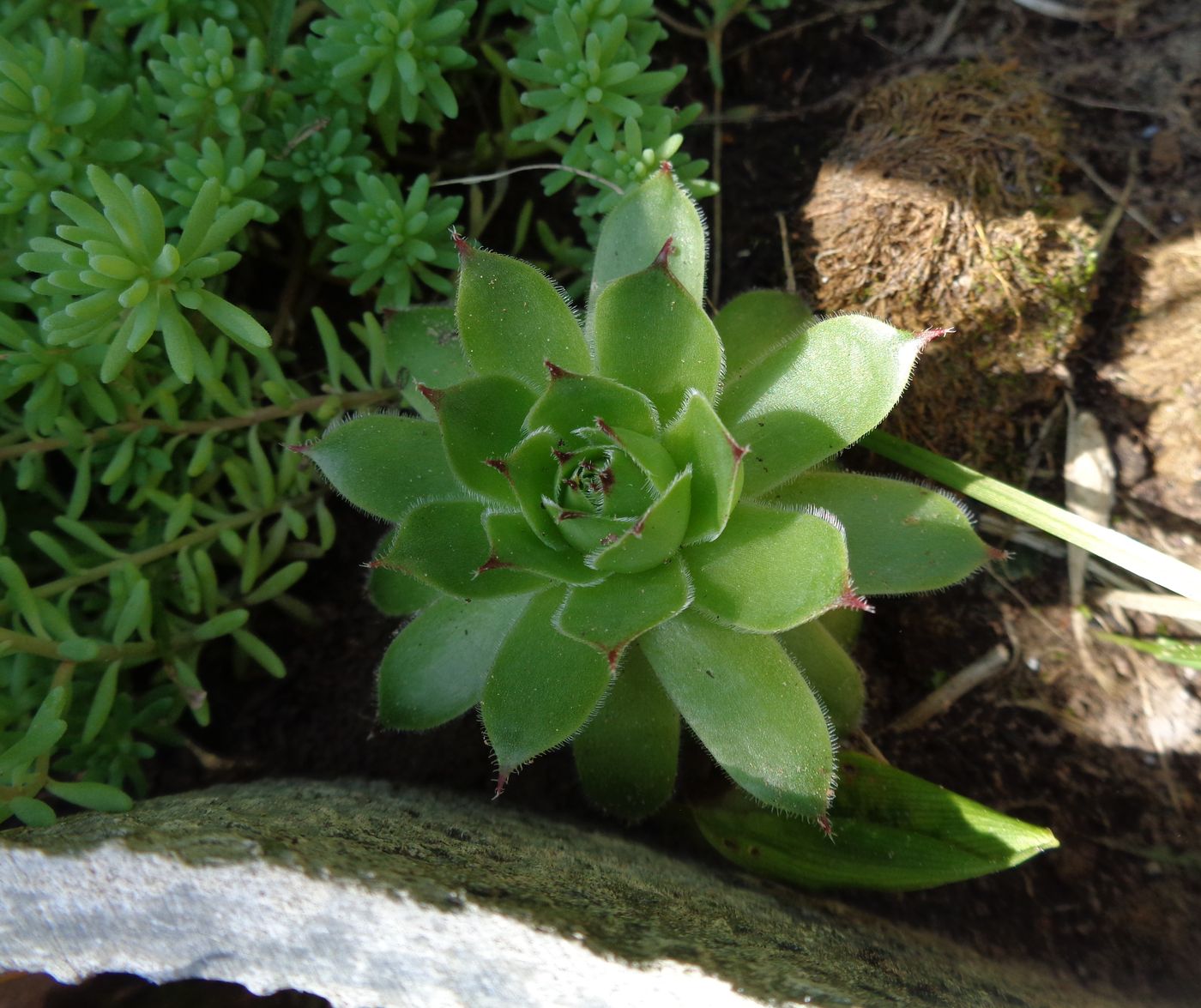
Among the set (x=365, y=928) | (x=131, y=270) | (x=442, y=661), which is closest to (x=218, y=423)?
(x=131, y=270)

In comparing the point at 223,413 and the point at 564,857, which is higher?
the point at 223,413

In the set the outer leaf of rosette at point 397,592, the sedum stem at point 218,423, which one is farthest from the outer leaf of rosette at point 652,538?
the sedum stem at point 218,423

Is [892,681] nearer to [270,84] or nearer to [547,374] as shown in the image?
[547,374]

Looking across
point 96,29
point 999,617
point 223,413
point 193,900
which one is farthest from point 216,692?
point 999,617

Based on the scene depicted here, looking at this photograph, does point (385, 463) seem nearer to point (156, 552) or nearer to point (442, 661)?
point (442, 661)

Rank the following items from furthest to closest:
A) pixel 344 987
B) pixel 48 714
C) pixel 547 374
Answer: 1. pixel 547 374
2. pixel 48 714
3. pixel 344 987

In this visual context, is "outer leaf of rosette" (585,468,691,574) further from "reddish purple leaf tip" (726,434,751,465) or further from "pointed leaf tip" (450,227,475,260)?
"pointed leaf tip" (450,227,475,260)
